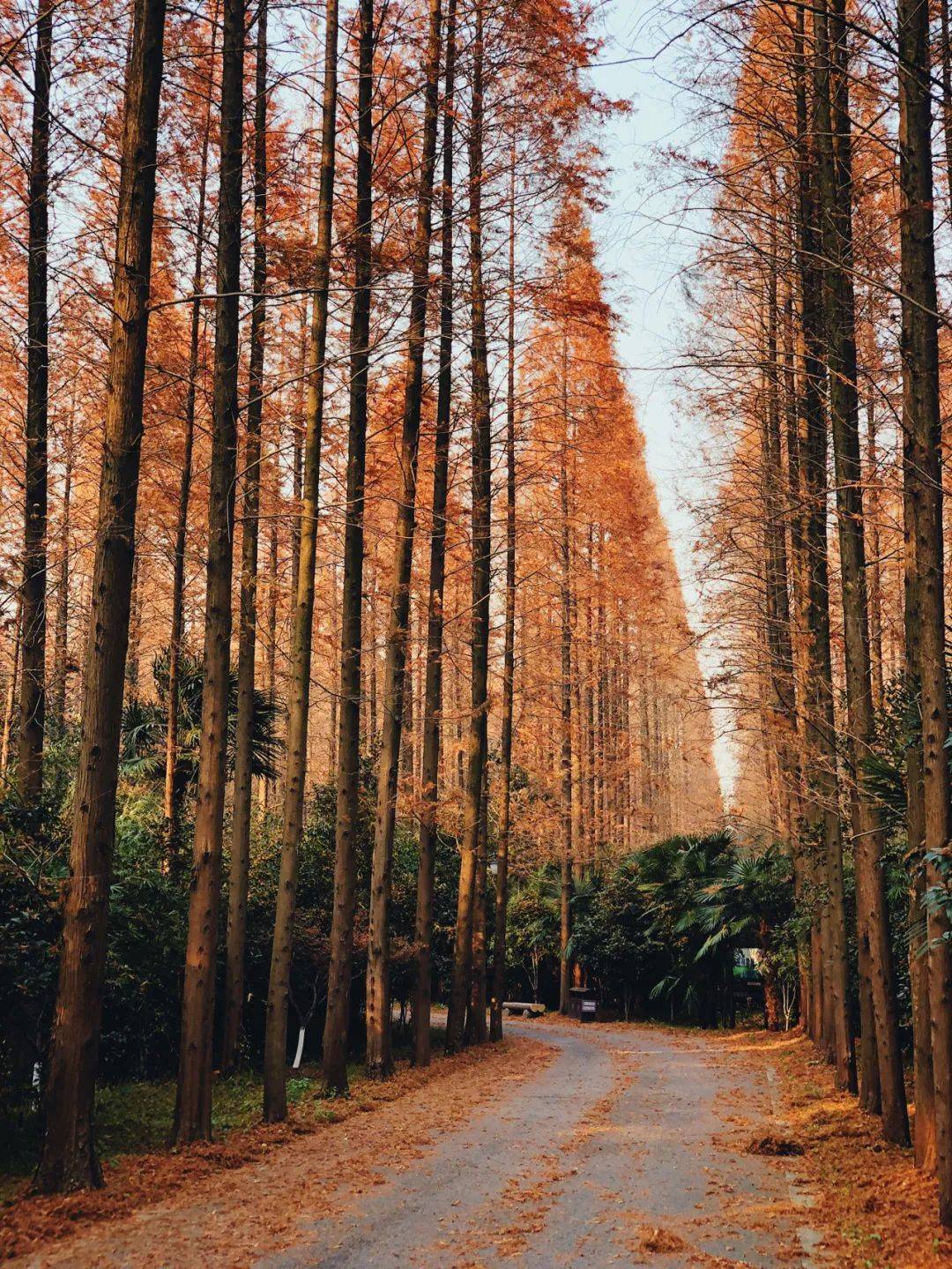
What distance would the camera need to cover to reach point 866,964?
10844mm

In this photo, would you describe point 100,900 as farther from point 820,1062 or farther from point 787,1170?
point 820,1062

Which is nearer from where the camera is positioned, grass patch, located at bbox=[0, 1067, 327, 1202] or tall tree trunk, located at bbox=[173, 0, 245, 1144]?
grass patch, located at bbox=[0, 1067, 327, 1202]

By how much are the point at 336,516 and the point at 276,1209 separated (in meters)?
7.73

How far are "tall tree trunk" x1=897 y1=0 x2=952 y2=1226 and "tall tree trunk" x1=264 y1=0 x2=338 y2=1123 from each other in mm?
5667

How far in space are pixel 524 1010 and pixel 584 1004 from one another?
2.28 metres

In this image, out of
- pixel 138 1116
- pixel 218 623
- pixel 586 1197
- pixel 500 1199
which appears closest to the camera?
pixel 500 1199

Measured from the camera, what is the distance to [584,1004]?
27.7 m

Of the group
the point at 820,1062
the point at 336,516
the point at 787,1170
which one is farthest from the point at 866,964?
the point at 336,516

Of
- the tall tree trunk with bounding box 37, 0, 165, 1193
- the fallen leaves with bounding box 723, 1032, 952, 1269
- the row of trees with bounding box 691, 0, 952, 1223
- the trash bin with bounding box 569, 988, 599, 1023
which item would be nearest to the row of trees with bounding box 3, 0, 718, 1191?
the tall tree trunk with bounding box 37, 0, 165, 1193

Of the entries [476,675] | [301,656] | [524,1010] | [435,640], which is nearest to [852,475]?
[301,656]

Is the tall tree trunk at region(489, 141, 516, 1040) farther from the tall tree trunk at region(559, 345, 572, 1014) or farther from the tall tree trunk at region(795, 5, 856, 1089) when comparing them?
the tall tree trunk at region(795, 5, 856, 1089)

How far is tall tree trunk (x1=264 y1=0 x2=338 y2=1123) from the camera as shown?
10.6m

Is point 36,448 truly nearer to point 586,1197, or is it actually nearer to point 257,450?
point 257,450

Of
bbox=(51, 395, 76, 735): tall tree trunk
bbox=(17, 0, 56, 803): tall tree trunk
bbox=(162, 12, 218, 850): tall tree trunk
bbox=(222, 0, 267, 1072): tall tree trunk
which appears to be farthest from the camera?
bbox=(162, 12, 218, 850): tall tree trunk
